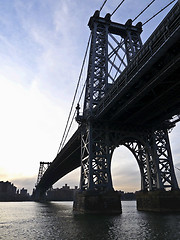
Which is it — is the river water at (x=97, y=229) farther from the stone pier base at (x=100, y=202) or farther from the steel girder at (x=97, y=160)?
the steel girder at (x=97, y=160)

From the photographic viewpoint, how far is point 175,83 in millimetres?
20406

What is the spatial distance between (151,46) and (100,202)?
18211 mm

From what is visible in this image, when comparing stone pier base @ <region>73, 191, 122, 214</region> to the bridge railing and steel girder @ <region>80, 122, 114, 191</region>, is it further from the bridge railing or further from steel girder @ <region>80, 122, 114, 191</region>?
the bridge railing

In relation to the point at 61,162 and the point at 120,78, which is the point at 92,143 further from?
the point at 61,162

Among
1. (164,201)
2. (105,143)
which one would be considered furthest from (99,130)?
(164,201)

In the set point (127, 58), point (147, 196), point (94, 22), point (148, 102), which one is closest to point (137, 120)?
point (148, 102)

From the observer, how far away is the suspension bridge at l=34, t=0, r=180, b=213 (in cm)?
1788

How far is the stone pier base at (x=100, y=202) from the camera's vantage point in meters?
24.1

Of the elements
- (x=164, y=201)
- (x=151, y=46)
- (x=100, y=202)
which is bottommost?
(x=100, y=202)

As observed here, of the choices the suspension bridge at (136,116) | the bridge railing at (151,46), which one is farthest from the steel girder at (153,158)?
the bridge railing at (151,46)

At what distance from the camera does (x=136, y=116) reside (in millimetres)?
28312

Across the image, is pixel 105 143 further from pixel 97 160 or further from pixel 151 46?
pixel 151 46

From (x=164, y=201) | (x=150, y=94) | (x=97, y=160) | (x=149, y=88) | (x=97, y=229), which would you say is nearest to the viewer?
(x=97, y=229)

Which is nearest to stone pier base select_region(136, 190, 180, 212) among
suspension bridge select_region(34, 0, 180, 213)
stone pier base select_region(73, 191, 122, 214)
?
suspension bridge select_region(34, 0, 180, 213)
